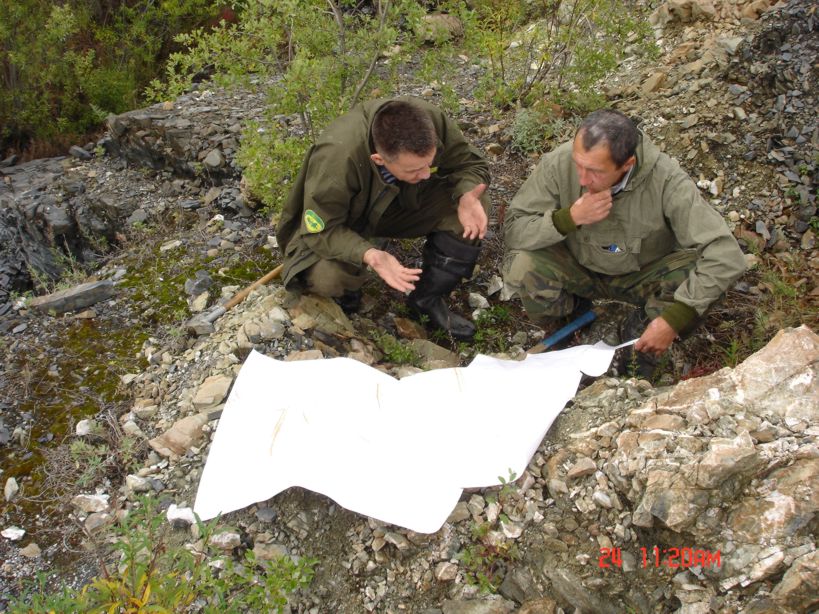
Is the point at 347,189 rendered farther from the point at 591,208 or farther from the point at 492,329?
the point at 492,329

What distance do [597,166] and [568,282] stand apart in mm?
773

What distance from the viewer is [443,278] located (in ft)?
12.0

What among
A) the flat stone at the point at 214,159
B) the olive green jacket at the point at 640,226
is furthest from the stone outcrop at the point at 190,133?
the olive green jacket at the point at 640,226

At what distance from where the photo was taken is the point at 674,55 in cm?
525

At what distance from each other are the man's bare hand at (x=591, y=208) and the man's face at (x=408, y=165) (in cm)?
72

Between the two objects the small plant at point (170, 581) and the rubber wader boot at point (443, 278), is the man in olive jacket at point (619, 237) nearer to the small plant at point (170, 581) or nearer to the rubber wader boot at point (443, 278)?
the rubber wader boot at point (443, 278)

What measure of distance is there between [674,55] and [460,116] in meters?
1.80

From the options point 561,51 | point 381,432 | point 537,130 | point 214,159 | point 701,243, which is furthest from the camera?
point 214,159

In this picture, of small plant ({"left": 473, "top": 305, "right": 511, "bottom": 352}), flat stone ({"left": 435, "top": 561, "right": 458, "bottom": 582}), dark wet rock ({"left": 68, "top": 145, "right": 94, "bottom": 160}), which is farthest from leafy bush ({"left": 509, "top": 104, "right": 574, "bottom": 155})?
dark wet rock ({"left": 68, "top": 145, "right": 94, "bottom": 160})

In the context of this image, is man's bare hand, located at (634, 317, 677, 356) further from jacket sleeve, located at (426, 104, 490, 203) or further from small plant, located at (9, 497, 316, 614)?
small plant, located at (9, 497, 316, 614)

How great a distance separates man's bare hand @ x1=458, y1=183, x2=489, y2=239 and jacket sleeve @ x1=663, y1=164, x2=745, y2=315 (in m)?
0.89

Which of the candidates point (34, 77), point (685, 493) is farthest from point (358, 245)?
point (34, 77)

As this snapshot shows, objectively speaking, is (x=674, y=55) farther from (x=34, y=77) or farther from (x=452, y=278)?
(x=34, y=77)
